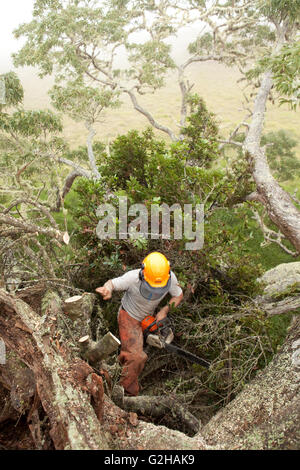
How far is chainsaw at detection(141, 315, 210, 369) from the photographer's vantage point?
4.52 metres

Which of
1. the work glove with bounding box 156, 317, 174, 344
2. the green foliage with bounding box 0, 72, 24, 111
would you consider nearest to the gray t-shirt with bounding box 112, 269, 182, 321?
the work glove with bounding box 156, 317, 174, 344

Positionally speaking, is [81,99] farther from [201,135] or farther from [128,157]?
[128,157]

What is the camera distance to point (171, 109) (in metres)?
38.4

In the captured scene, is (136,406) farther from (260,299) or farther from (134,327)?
(260,299)

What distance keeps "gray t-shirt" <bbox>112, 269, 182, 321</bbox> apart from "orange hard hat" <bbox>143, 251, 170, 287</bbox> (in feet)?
0.94

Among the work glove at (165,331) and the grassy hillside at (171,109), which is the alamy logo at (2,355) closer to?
the work glove at (165,331)

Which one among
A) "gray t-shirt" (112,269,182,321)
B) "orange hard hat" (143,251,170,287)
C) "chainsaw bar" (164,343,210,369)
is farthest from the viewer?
"chainsaw bar" (164,343,210,369)

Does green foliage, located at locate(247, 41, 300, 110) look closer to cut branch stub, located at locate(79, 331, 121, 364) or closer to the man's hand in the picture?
the man's hand

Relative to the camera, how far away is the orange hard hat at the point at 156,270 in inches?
155

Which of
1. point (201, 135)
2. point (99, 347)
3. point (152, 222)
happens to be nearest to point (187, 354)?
point (99, 347)

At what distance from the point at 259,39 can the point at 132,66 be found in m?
5.97

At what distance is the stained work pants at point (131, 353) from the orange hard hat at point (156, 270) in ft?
3.03

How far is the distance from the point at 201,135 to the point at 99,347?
4.98 m

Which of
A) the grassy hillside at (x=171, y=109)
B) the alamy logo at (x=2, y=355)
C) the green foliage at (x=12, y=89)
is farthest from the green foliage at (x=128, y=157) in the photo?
the grassy hillside at (x=171, y=109)
